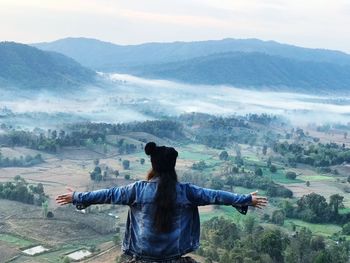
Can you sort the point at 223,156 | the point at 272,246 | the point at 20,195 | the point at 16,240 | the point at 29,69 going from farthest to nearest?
the point at 29,69
the point at 223,156
the point at 20,195
the point at 16,240
the point at 272,246

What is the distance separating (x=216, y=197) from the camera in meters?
3.49

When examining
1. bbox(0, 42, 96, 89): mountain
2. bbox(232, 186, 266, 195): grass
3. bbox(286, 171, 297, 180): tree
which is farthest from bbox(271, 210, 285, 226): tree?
bbox(0, 42, 96, 89): mountain

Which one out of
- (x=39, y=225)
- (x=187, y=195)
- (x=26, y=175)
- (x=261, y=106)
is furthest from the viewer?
(x=261, y=106)

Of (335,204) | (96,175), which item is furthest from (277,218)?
(96,175)

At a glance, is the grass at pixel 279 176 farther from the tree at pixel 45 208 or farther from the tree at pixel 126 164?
the tree at pixel 45 208

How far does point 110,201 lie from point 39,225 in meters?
28.1

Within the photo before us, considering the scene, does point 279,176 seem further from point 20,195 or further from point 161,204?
point 161,204

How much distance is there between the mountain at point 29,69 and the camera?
12394cm

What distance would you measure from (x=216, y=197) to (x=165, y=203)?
0.30m

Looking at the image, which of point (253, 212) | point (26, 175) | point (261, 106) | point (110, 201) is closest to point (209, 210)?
point (253, 212)

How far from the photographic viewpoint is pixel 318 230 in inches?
1270

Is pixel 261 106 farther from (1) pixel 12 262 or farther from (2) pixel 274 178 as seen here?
(1) pixel 12 262

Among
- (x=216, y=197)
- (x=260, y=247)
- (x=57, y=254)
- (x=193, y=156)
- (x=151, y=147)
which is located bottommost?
(x=57, y=254)

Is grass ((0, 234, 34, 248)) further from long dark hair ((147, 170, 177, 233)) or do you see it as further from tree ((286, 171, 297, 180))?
tree ((286, 171, 297, 180))
